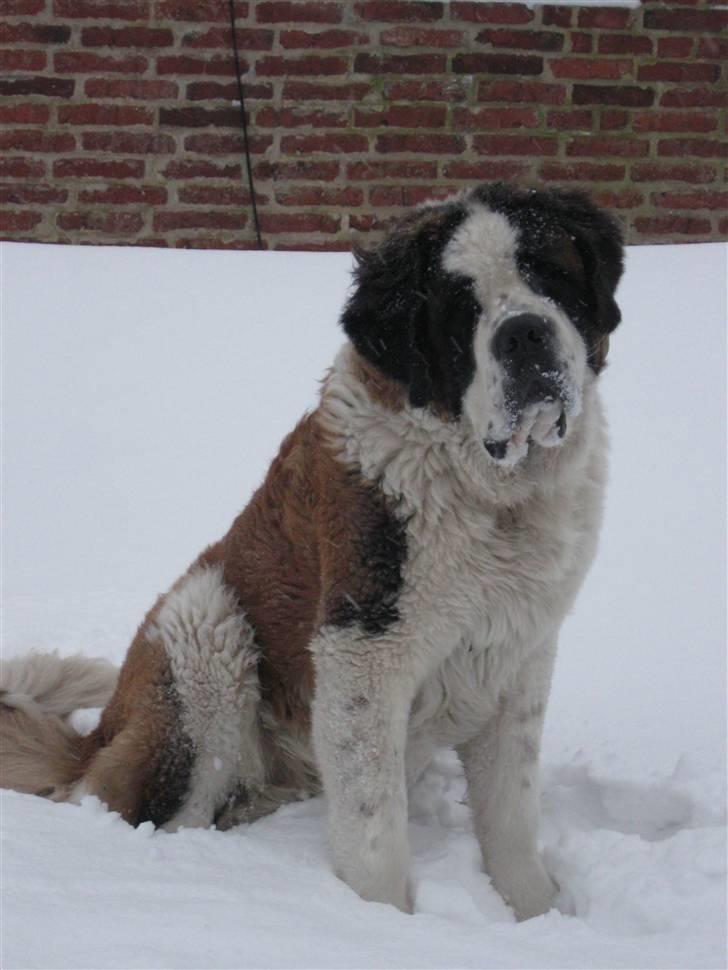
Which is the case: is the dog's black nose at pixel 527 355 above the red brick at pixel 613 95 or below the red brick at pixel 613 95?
below

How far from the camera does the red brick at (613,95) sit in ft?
20.5

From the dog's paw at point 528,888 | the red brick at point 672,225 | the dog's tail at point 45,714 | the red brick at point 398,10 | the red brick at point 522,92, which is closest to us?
the dog's paw at point 528,888

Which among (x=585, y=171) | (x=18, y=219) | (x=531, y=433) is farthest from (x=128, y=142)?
(x=531, y=433)

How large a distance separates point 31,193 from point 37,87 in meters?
0.54

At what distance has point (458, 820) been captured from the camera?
3430 millimetres

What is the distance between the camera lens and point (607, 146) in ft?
20.7

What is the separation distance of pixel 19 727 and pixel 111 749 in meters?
0.41

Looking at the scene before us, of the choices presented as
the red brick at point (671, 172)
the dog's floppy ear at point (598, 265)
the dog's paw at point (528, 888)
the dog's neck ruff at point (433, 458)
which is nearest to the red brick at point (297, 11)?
the red brick at point (671, 172)

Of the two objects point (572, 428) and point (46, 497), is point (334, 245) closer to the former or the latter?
point (46, 497)

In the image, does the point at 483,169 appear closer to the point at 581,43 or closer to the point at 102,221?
the point at 581,43

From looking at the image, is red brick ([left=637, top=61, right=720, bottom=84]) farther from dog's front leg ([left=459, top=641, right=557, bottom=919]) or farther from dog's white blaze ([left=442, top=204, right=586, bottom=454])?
dog's front leg ([left=459, top=641, right=557, bottom=919])

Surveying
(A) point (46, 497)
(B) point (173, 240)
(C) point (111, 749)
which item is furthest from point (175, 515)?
(C) point (111, 749)

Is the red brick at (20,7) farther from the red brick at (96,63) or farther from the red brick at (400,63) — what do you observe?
the red brick at (400,63)

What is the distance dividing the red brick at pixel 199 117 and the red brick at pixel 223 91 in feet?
0.18
